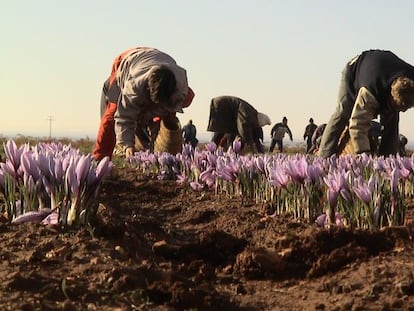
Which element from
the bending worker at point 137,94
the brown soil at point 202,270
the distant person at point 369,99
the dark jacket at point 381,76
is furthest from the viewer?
the dark jacket at point 381,76

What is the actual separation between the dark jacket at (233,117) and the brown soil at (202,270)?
1081cm

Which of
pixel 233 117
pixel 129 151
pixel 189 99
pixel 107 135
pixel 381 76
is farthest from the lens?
pixel 233 117

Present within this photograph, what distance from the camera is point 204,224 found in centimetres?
416

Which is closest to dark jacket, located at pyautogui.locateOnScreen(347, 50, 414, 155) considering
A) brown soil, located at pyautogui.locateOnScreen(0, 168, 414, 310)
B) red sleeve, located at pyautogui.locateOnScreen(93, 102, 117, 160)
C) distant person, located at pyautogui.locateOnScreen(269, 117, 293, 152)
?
red sleeve, located at pyautogui.locateOnScreen(93, 102, 117, 160)

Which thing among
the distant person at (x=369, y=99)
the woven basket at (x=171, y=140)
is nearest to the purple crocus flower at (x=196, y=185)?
the distant person at (x=369, y=99)

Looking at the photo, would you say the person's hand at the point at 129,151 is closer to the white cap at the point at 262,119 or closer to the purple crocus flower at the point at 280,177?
the purple crocus flower at the point at 280,177

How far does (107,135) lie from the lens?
24.6ft

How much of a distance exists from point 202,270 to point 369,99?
195 inches

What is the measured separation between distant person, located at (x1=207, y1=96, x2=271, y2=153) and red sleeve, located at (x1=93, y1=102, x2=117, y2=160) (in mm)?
6664

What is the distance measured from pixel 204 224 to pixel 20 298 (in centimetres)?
236

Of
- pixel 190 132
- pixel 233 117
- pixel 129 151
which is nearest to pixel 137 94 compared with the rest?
pixel 129 151

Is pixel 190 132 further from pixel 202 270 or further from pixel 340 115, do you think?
pixel 202 270

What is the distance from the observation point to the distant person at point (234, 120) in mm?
14195

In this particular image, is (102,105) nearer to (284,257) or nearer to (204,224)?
(204,224)
